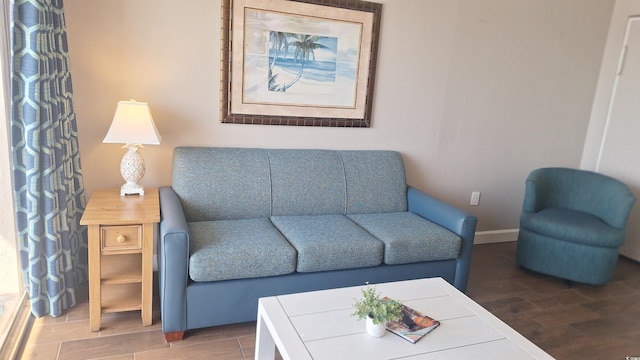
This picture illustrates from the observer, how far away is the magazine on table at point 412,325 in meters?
1.61

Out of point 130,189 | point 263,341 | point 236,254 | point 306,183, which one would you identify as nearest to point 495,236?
point 306,183

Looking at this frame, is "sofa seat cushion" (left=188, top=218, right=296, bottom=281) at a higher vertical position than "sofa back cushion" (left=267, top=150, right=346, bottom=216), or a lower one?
lower

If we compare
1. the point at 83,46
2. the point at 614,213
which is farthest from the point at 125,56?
the point at 614,213

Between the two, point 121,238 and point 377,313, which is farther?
point 121,238

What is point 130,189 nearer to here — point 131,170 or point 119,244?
point 131,170

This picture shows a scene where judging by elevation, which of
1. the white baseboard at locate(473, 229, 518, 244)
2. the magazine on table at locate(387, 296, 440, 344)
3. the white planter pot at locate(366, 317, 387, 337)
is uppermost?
the white planter pot at locate(366, 317, 387, 337)

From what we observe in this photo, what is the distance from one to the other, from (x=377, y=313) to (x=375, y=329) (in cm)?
7

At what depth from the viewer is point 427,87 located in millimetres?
3396

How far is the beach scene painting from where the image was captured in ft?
9.25

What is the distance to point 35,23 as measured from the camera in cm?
195

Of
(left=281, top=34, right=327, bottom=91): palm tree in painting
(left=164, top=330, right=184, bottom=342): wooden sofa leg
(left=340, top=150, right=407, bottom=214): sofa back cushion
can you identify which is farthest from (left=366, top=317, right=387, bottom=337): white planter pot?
(left=281, top=34, right=327, bottom=91): palm tree in painting

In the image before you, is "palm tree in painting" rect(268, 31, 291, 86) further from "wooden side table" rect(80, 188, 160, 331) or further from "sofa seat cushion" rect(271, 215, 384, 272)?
"wooden side table" rect(80, 188, 160, 331)

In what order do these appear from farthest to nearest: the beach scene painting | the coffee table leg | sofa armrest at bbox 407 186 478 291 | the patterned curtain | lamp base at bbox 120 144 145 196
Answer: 1. the beach scene painting
2. sofa armrest at bbox 407 186 478 291
3. lamp base at bbox 120 144 145 196
4. the patterned curtain
5. the coffee table leg

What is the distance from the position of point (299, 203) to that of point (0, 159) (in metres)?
1.60
